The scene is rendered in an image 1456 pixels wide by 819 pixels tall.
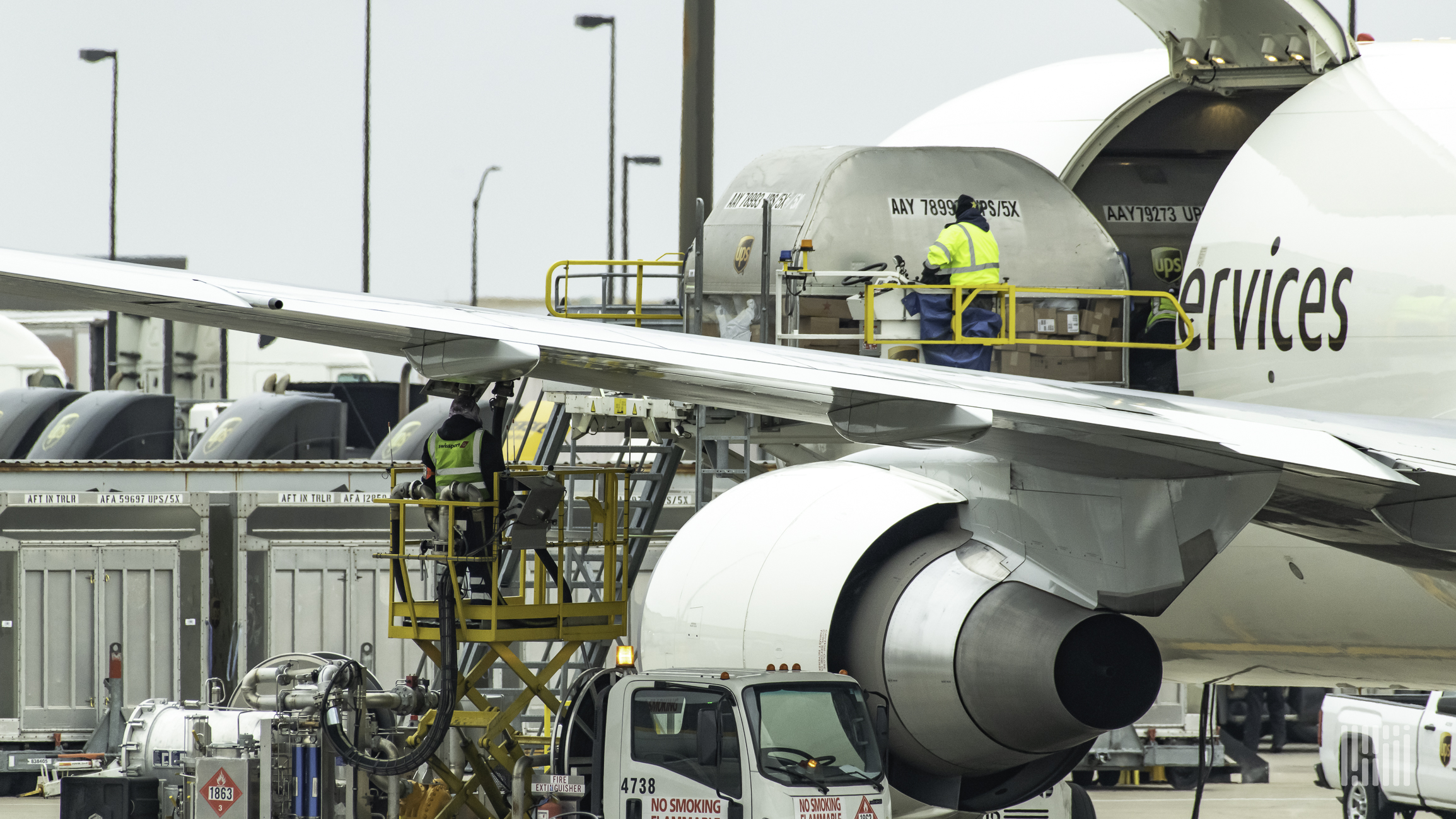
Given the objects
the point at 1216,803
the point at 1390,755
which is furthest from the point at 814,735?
the point at 1216,803

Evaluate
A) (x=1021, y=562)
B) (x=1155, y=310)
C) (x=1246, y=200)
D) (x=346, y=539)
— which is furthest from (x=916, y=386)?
(x=346, y=539)

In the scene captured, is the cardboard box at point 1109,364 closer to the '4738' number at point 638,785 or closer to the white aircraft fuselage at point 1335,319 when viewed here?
the white aircraft fuselage at point 1335,319

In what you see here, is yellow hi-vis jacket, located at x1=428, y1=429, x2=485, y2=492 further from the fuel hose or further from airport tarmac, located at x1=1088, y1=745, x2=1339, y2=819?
airport tarmac, located at x1=1088, y1=745, x2=1339, y2=819

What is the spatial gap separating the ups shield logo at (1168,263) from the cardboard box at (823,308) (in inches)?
106

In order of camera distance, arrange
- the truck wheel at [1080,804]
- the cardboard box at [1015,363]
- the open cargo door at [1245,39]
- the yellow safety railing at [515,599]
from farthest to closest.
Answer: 1. the truck wheel at [1080,804]
2. the cardboard box at [1015,363]
3. the yellow safety railing at [515,599]
4. the open cargo door at [1245,39]

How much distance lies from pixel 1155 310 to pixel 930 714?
12.5 ft

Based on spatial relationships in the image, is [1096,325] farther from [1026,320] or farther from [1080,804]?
[1080,804]

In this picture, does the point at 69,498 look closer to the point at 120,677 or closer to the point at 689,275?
the point at 120,677

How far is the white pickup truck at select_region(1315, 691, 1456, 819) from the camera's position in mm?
18938

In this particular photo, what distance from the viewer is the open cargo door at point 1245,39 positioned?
12367 millimetres

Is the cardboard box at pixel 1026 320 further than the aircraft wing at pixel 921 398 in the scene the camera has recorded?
Yes

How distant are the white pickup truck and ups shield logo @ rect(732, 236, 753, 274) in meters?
9.02

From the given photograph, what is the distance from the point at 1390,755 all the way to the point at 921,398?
12.8m

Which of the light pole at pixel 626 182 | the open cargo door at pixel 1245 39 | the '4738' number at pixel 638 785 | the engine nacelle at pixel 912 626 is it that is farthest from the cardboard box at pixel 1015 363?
the light pole at pixel 626 182
